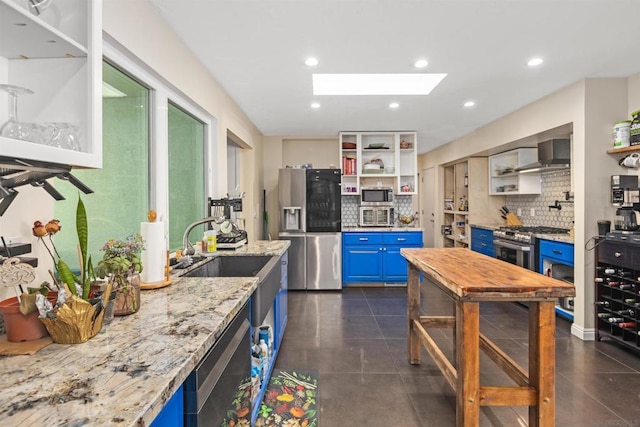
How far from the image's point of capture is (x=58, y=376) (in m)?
0.79

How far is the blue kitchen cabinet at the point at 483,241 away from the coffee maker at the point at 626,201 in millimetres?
1935

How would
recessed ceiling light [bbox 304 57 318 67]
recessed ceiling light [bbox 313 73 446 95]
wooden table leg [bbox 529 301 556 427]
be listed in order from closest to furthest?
wooden table leg [bbox 529 301 556 427] → recessed ceiling light [bbox 304 57 318 67] → recessed ceiling light [bbox 313 73 446 95]

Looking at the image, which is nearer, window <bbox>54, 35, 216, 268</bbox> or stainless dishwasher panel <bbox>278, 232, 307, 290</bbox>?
window <bbox>54, 35, 216, 268</bbox>

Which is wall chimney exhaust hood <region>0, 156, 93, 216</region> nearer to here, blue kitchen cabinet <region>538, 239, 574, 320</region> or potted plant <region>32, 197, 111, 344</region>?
potted plant <region>32, 197, 111, 344</region>

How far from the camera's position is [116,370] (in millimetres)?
819

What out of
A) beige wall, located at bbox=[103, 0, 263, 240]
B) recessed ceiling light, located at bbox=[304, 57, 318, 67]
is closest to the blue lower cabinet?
beige wall, located at bbox=[103, 0, 263, 240]

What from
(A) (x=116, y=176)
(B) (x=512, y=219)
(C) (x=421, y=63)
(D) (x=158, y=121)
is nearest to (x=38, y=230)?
(A) (x=116, y=176)

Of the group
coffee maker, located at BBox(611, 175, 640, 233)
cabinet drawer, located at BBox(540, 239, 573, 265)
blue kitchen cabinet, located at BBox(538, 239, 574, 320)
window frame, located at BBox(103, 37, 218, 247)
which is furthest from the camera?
blue kitchen cabinet, located at BBox(538, 239, 574, 320)

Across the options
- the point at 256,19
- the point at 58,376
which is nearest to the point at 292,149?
the point at 256,19

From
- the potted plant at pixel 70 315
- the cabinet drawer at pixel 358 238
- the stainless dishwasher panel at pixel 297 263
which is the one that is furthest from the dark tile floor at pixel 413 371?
the potted plant at pixel 70 315

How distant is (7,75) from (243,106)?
3214 mm

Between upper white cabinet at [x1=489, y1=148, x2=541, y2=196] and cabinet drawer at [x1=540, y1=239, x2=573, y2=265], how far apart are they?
1.39m

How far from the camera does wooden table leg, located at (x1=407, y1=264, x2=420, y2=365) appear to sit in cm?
273

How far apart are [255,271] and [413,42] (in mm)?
2161
